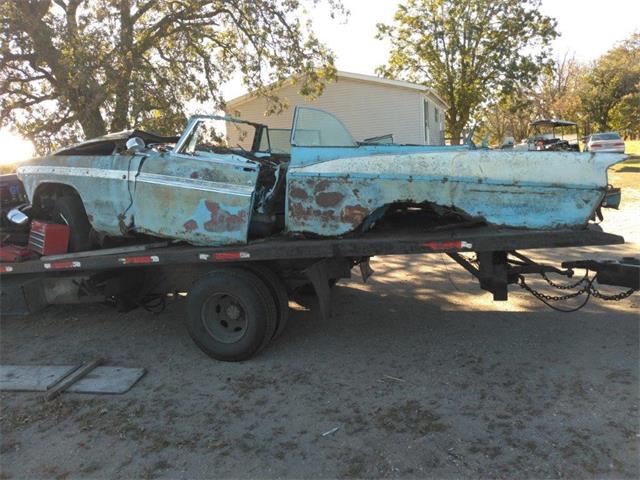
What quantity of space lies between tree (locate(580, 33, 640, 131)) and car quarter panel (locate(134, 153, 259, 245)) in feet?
150

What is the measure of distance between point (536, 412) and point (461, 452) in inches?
28.8

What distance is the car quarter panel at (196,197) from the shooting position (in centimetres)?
440

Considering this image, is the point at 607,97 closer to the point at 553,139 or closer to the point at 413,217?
the point at 553,139

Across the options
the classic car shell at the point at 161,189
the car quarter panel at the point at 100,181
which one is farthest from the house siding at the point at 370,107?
the classic car shell at the point at 161,189

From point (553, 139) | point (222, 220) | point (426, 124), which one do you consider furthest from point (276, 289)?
point (553, 139)

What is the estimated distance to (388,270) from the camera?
7527 millimetres

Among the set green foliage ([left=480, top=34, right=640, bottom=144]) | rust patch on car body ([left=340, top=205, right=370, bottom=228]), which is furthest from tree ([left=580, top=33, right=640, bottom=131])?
rust patch on car body ([left=340, top=205, right=370, bottom=228])

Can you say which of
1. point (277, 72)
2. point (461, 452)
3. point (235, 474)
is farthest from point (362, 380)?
point (277, 72)

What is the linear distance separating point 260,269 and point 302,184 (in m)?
0.92

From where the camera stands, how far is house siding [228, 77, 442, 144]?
21.4 metres

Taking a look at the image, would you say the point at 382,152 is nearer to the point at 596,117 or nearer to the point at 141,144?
the point at 141,144

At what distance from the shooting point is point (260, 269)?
4.57 meters

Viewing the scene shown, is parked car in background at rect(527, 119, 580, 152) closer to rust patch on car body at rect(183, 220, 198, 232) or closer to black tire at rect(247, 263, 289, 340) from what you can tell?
black tire at rect(247, 263, 289, 340)

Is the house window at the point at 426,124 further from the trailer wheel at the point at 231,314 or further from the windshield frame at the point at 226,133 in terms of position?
the trailer wheel at the point at 231,314
